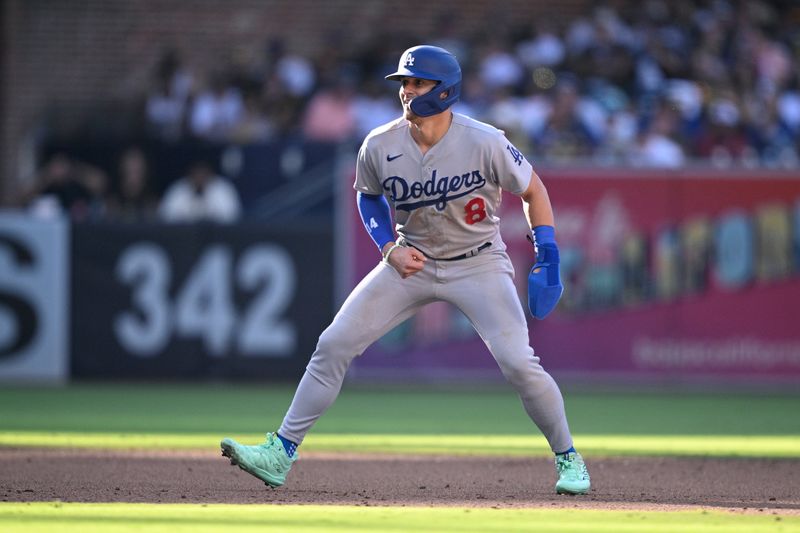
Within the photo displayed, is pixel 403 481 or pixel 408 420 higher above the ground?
pixel 403 481

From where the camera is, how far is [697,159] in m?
15.8

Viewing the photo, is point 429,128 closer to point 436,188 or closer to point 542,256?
point 436,188

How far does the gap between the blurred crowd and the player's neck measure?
24.8ft

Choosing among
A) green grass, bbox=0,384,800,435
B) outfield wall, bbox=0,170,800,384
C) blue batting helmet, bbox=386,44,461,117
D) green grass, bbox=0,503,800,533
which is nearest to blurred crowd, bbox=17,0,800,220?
outfield wall, bbox=0,170,800,384

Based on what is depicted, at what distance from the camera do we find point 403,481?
7531 millimetres

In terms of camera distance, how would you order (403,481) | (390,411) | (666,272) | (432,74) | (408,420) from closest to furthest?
(432,74) < (403,481) < (408,420) < (390,411) < (666,272)

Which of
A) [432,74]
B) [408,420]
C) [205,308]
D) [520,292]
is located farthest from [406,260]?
[205,308]

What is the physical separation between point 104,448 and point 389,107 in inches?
323

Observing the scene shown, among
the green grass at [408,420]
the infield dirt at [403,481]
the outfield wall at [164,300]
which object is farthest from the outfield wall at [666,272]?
the infield dirt at [403,481]

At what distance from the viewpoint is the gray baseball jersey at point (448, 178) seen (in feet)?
22.3

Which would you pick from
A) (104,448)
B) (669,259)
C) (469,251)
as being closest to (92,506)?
(469,251)

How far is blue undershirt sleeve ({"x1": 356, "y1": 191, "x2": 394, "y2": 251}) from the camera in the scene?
23.2ft

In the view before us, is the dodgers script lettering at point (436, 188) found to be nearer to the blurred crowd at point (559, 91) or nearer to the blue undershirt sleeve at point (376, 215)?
the blue undershirt sleeve at point (376, 215)

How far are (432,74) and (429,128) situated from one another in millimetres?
267
